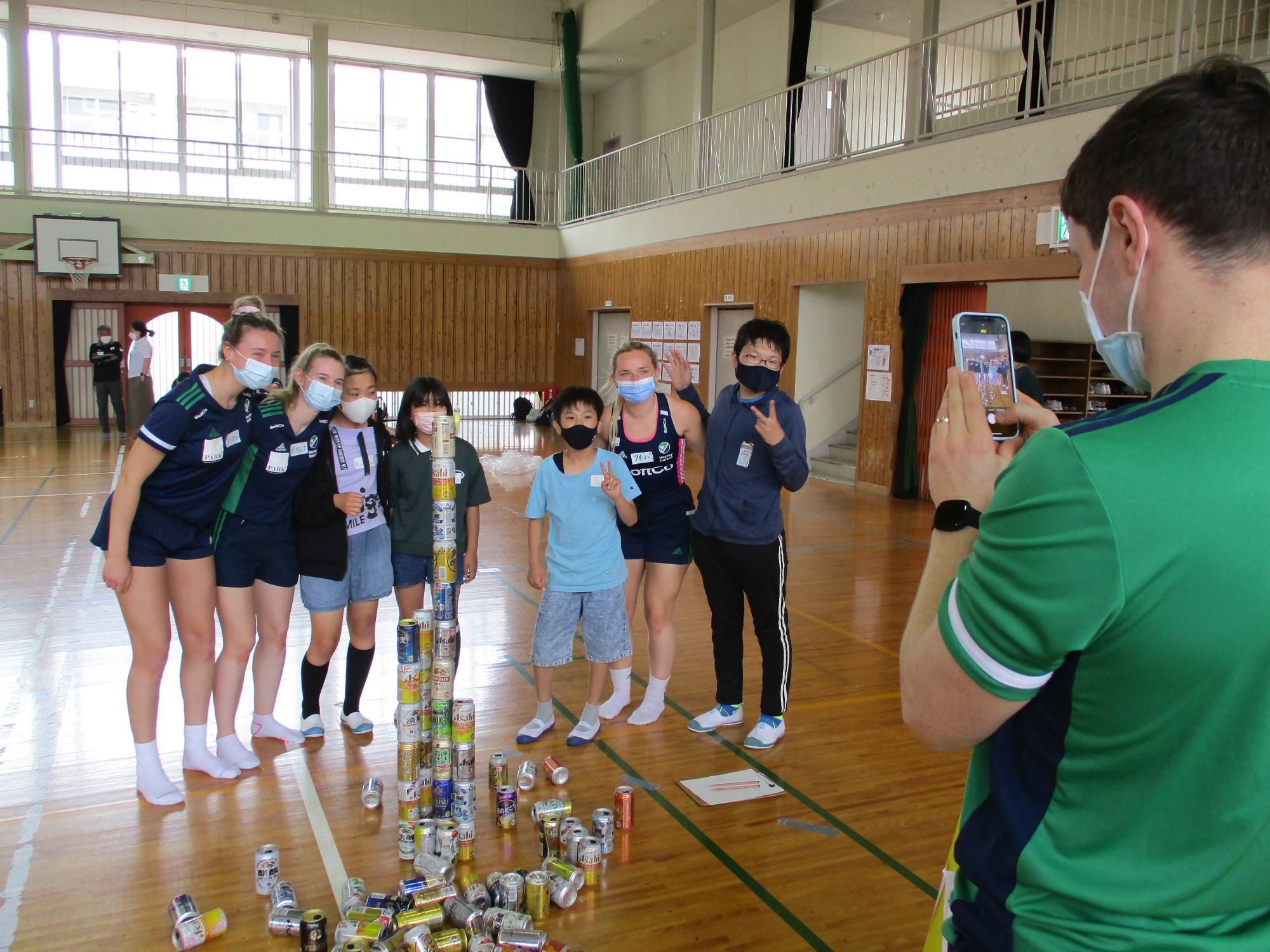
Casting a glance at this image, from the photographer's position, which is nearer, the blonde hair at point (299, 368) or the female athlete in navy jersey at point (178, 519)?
the female athlete in navy jersey at point (178, 519)

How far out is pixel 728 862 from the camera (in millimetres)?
3434

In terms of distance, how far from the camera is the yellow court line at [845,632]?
20.0 ft

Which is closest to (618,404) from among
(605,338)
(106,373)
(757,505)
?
(757,505)

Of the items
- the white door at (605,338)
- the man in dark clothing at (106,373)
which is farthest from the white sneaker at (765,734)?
the man in dark clothing at (106,373)

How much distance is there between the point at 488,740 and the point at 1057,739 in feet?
12.4

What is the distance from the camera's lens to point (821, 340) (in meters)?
14.8

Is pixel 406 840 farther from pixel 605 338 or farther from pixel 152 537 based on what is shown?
pixel 605 338

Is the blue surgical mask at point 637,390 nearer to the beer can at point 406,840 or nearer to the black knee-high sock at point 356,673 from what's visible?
the black knee-high sock at point 356,673

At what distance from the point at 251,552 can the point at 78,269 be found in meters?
17.4

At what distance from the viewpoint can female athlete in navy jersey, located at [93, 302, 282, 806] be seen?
3604 millimetres

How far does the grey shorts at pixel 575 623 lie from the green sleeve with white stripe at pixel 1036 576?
3474 mm

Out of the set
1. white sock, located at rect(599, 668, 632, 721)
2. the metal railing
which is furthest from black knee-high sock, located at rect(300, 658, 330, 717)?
the metal railing

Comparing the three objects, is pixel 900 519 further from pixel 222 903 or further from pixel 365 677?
pixel 222 903

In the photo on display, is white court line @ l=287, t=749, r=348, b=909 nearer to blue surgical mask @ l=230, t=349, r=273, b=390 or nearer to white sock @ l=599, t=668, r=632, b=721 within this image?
white sock @ l=599, t=668, r=632, b=721
